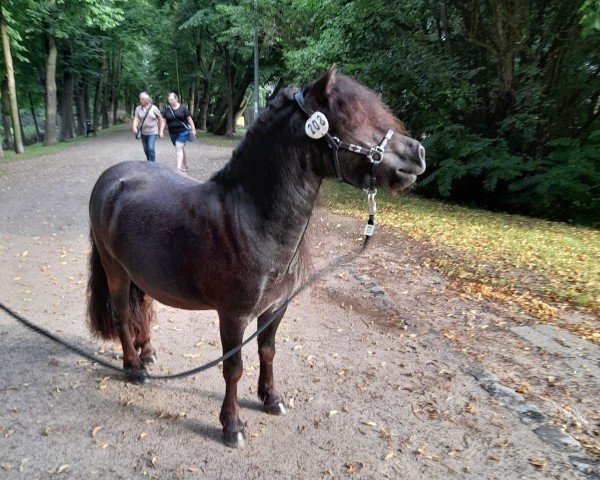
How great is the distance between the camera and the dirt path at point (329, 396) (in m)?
2.90

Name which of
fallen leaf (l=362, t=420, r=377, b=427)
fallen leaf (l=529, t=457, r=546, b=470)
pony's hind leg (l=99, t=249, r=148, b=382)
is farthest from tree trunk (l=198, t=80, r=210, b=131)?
fallen leaf (l=529, t=457, r=546, b=470)

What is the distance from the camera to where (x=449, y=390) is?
3.72 meters

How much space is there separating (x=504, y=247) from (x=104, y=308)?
6.53m

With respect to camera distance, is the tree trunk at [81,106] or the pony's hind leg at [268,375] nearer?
the pony's hind leg at [268,375]

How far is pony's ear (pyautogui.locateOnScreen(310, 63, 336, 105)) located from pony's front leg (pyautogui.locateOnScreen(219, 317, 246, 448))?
1.45 meters

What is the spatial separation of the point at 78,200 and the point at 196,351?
27.0ft

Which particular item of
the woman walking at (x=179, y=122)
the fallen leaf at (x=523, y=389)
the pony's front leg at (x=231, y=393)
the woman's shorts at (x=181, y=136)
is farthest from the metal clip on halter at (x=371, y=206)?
the woman's shorts at (x=181, y=136)

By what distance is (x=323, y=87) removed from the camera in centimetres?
219

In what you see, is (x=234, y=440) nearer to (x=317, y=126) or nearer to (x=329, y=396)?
(x=329, y=396)

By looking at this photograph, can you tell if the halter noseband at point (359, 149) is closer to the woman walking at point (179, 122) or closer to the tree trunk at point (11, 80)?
the woman walking at point (179, 122)

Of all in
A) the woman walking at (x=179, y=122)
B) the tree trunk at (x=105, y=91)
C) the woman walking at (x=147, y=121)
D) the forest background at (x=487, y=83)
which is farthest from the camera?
the tree trunk at (x=105, y=91)

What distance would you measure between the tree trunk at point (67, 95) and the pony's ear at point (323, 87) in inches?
1217

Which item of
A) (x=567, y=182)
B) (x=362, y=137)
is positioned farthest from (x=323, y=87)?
(x=567, y=182)

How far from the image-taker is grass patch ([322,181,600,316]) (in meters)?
6.04
